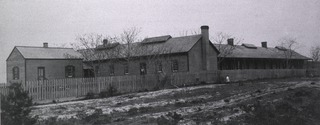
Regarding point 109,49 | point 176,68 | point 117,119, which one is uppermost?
point 109,49

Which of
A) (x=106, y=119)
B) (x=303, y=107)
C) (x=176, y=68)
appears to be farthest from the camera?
(x=176, y=68)

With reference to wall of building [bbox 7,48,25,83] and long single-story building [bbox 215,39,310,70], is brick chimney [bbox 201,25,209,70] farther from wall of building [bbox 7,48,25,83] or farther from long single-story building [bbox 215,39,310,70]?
wall of building [bbox 7,48,25,83]

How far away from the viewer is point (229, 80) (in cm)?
3416

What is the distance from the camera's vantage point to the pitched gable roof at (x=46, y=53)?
3338 centimetres

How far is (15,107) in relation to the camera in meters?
8.24

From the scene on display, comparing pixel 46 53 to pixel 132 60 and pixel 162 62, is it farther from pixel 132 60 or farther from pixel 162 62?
pixel 162 62

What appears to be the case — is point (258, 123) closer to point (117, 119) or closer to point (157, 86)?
point (117, 119)

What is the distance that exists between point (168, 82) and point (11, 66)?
706 inches

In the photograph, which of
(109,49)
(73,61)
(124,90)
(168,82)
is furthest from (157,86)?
(73,61)

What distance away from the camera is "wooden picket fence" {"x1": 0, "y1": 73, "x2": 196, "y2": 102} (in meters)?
21.7

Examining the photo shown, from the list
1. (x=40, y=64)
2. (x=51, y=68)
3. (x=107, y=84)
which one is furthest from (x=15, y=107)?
(x=51, y=68)

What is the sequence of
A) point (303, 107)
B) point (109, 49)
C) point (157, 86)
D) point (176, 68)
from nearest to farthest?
point (303, 107), point (157, 86), point (109, 49), point (176, 68)

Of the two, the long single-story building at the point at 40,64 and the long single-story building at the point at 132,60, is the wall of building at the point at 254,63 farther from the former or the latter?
the long single-story building at the point at 40,64

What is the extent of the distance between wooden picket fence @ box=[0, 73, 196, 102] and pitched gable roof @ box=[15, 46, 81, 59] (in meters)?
12.0
